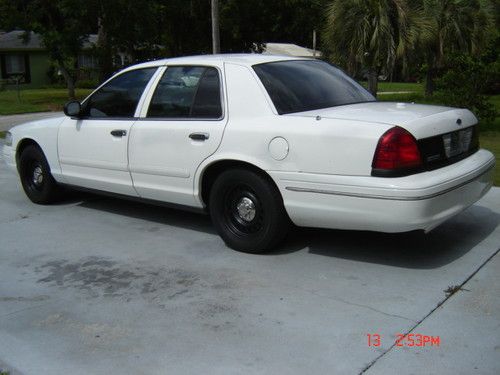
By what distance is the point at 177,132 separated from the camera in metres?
5.50

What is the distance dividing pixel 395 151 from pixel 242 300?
1470 millimetres

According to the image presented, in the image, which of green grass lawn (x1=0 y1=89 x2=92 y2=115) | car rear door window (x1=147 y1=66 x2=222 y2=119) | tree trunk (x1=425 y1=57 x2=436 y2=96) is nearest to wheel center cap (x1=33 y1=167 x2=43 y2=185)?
car rear door window (x1=147 y1=66 x2=222 y2=119)

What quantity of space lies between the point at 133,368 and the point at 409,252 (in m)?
2.68

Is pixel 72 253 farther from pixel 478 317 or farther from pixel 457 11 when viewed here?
pixel 457 11

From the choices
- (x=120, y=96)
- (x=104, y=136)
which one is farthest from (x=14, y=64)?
(x=104, y=136)

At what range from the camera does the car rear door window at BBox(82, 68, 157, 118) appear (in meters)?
6.04

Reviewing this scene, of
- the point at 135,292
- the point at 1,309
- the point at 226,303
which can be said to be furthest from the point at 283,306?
the point at 1,309

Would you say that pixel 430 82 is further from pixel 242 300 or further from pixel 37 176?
pixel 242 300

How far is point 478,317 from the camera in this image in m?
3.99

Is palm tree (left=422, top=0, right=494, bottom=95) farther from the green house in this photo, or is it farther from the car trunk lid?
the green house

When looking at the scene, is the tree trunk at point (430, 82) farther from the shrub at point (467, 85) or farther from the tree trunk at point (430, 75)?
the shrub at point (467, 85)

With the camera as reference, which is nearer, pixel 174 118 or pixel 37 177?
pixel 174 118

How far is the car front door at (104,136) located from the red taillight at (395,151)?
8.22 feet

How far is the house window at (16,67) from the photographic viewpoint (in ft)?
123
